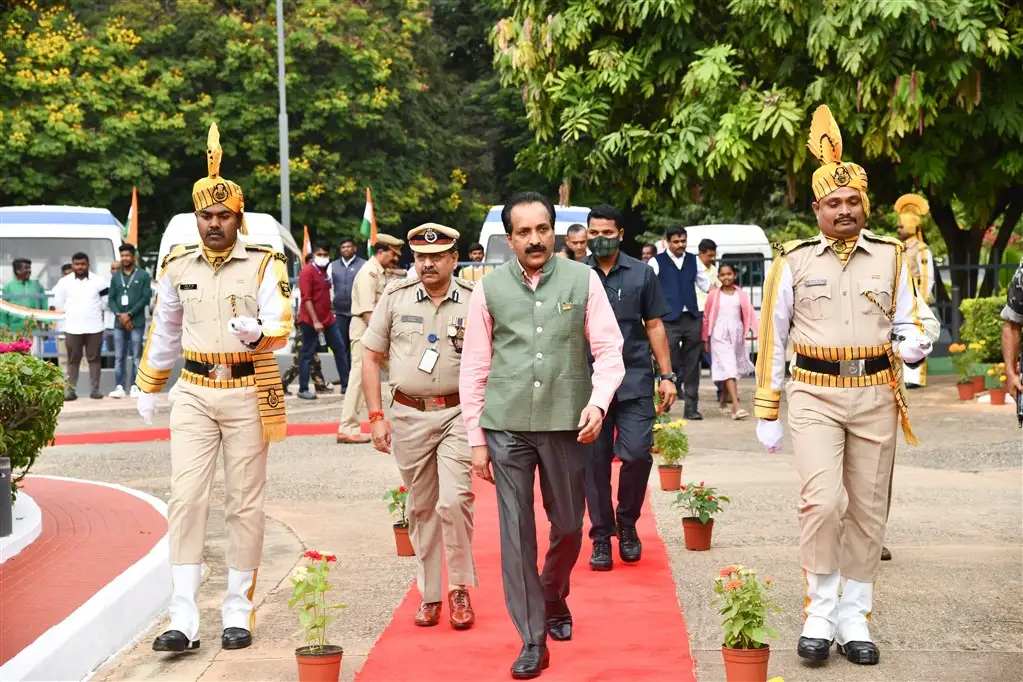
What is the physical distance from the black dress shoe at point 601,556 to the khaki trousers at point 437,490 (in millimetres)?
1451

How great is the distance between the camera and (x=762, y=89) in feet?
64.7

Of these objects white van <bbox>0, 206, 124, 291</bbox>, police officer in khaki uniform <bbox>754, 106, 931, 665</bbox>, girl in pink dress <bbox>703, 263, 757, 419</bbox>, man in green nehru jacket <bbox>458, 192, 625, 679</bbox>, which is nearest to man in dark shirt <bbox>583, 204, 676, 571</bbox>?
police officer in khaki uniform <bbox>754, 106, 931, 665</bbox>

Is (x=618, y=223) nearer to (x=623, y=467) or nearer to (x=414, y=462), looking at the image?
(x=623, y=467)

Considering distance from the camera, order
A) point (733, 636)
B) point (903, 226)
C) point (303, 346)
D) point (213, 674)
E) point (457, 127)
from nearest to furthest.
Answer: point (733, 636), point (213, 674), point (903, 226), point (303, 346), point (457, 127)

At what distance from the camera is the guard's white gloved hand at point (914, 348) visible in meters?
6.74

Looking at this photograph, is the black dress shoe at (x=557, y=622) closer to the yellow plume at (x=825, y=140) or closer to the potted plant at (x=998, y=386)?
the yellow plume at (x=825, y=140)

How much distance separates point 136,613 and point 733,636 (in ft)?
10.1

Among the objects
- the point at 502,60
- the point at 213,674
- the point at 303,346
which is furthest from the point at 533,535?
the point at 502,60

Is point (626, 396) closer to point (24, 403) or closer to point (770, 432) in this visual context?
point (770, 432)

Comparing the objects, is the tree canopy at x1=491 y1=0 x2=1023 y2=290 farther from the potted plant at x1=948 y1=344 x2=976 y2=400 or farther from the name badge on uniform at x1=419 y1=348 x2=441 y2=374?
the name badge on uniform at x1=419 y1=348 x2=441 y2=374

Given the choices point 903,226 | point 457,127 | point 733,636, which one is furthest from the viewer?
point 457,127

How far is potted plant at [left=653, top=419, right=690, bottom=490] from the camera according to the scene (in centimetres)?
1159

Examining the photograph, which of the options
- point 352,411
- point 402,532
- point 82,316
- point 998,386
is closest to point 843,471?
point 402,532

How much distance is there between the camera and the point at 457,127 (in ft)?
152
